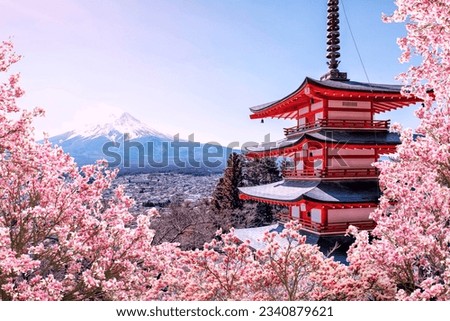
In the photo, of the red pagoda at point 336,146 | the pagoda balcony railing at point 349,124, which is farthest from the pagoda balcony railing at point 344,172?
the pagoda balcony railing at point 349,124

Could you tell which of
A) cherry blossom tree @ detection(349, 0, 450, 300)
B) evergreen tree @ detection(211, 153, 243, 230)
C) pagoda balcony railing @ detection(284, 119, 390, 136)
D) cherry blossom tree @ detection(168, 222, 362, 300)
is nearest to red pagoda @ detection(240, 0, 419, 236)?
pagoda balcony railing @ detection(284, 119, 390, 136)

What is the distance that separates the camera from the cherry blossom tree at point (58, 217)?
4.74m

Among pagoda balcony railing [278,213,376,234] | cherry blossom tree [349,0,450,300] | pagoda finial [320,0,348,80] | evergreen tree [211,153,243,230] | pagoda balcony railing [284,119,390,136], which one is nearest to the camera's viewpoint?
cherry blossom tree [349,0,450,300]

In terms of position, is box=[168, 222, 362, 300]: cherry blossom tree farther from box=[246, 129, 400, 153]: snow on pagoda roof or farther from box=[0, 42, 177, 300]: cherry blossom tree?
box=[246, 129, 400, 153]: snow on pagoda roof

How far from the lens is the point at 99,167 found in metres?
5.24

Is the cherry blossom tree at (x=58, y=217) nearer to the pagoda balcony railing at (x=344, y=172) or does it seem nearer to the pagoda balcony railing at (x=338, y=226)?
the pagoda balcony railing at (x=338, y=226)

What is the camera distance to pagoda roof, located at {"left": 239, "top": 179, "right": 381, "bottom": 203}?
467 inches

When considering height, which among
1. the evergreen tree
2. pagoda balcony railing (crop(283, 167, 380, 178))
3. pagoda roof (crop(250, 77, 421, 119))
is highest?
pagoda roof (crop(250, 77, 421, 119))

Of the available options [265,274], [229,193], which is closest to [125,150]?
[229,193]

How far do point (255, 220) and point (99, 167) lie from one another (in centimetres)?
2181

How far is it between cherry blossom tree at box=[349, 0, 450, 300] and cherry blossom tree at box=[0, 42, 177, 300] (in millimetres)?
3828
